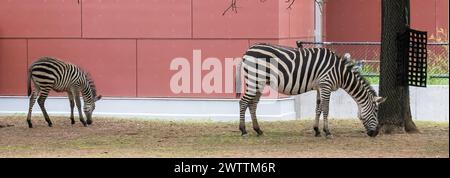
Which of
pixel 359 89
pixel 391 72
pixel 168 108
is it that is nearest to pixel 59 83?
pixel 168 108

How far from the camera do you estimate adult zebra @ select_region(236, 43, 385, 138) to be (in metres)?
15.9

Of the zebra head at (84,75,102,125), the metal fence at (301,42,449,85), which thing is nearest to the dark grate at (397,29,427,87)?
the metal fence at (301,42,449,85)

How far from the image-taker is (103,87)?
20453mm

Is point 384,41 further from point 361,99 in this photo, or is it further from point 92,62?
point 92,62

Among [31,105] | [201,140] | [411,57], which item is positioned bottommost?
[201,140]

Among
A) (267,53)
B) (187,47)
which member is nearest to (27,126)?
(187,47)

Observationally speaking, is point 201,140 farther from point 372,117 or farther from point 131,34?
point 131,34

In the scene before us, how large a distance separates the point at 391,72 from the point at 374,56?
19.4 feet

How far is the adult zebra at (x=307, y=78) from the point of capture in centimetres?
1588

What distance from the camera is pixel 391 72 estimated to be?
1620 centimetres

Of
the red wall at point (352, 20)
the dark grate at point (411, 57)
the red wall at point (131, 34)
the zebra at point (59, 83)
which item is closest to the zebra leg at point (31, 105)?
the zebra at point (59, 83)

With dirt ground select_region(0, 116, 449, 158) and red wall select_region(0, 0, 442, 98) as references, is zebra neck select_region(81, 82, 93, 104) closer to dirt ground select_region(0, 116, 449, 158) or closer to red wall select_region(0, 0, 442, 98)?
dirt ground select_region(0, 116, 449, 158)

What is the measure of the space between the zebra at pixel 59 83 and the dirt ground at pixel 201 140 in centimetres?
36

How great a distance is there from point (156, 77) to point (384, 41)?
18.2 feet
